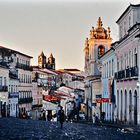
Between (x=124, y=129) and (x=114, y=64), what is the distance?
63.2 feet

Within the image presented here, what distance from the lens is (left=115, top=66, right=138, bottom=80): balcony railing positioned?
33.8m

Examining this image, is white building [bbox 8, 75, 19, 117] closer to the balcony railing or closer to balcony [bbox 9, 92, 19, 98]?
balcony [bbox 9, 92, 19, 98]

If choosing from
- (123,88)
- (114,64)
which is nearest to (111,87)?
(114,64)

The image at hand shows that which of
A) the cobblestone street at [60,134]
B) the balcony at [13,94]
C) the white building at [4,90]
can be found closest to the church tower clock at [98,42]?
the balcony at [13,94]

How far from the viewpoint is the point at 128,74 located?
3666 centimetres

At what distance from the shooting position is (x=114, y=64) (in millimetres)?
46469

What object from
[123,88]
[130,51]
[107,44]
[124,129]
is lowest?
[124,129]

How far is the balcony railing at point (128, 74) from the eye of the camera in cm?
3380

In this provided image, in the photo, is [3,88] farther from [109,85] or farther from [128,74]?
[128,74]

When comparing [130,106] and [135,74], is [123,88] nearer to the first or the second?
[130,106]

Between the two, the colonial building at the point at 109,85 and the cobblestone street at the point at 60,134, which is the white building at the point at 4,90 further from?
the cobblestone street at the point at 60,134

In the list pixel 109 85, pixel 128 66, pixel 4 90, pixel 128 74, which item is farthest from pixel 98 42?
pixel 128 74

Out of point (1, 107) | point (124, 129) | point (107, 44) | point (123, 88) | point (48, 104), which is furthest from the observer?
point (48, 104)

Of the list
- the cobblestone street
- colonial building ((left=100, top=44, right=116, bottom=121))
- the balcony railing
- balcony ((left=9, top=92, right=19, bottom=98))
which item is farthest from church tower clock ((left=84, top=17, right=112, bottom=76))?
the cobblestone street
